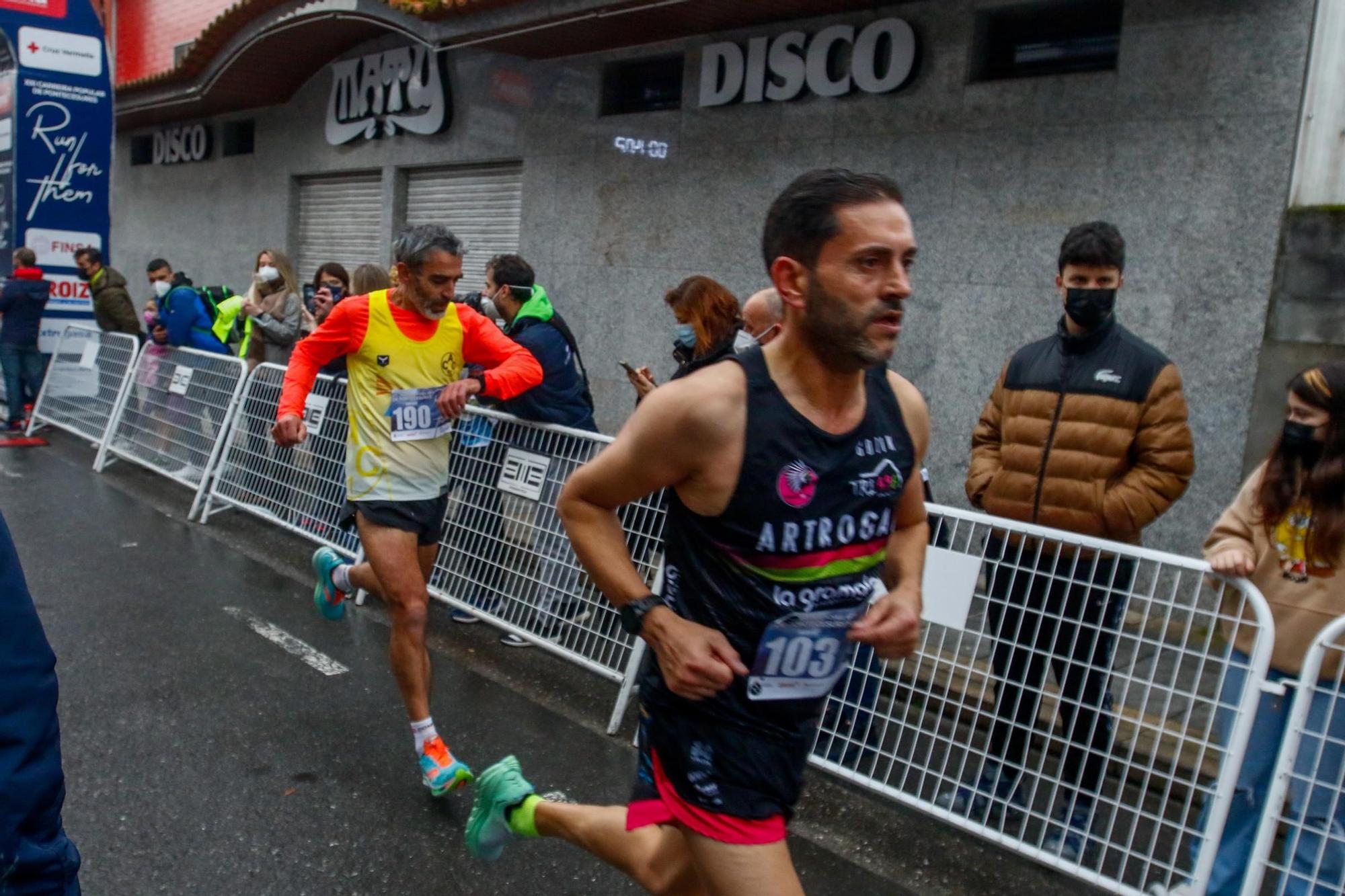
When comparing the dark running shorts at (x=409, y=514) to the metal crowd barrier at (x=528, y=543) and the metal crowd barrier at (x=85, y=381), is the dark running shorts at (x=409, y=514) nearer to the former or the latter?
the metal crowd barrier at (x=528, y=543)

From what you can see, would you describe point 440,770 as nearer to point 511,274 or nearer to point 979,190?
point 511,274

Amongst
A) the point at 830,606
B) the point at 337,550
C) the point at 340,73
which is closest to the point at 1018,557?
the point at 830,606

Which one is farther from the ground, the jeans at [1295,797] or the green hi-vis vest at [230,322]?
the green hi-vis vest at [230,322]

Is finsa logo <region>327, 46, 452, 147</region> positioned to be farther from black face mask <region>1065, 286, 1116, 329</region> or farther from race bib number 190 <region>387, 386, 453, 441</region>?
black face mask <region>1065, 286, 1116, 329</region>

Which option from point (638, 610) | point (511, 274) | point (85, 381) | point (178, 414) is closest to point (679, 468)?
point (638, 610)

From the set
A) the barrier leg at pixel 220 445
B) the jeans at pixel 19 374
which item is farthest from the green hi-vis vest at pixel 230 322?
the jeans at pixel 19 374

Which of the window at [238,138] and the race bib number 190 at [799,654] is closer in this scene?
the race bib number 190 at [799,654]

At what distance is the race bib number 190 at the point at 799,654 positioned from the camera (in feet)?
7.69

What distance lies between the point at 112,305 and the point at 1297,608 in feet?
35.8

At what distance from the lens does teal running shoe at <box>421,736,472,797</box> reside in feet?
12.9

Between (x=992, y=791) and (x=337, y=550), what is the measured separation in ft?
14.0

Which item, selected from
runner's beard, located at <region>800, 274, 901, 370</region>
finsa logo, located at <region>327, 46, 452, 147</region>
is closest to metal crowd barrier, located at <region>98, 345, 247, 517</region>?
finsa logo, located at <region>327, 46, 452, 147</region>

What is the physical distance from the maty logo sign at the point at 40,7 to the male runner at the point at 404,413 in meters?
10.5

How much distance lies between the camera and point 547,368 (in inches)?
234
